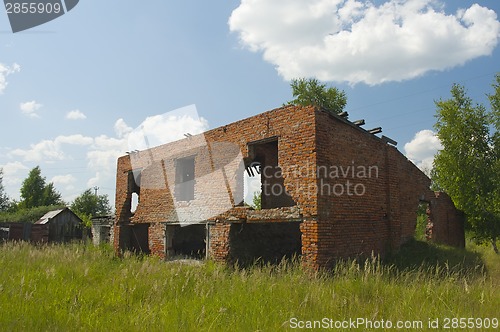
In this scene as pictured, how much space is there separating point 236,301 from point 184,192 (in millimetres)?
7956

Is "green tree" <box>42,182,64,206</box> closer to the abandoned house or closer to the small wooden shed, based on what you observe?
the small wooden shed

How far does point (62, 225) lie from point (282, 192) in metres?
17.0

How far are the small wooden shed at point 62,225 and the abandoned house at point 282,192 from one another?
32.7 feet

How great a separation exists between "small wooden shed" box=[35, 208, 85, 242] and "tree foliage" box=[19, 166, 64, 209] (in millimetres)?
20935

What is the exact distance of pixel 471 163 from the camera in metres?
17.3

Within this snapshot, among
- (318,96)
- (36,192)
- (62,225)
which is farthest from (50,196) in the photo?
(318,96)

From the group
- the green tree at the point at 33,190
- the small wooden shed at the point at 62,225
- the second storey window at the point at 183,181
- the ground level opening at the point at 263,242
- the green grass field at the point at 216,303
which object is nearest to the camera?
the green grass field at the point at 216,303

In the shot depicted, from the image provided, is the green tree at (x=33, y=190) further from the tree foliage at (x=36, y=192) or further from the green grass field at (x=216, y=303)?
the green grass field at (x=216, y=303)

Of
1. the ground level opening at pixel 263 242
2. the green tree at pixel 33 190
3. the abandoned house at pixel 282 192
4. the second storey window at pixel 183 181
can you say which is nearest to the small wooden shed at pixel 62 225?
the abandoned house at pixel 282 192

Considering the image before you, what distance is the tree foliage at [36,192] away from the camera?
40.7 meters

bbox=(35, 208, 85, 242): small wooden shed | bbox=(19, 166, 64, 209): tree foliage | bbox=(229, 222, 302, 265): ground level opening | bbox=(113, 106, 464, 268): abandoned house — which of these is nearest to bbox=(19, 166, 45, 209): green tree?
bbox=(19, 166, 64, 209): tree foliage

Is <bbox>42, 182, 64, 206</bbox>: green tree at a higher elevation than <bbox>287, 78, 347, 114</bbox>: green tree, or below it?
below

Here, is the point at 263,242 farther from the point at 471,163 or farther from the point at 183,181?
the point at 471,163

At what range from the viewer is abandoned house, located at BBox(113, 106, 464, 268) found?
8.54 m
